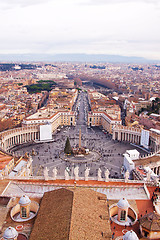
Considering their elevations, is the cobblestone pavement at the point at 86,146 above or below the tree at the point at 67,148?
below

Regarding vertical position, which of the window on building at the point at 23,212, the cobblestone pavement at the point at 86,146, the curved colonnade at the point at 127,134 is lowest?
the cobblestone pavement at the point at 86,146

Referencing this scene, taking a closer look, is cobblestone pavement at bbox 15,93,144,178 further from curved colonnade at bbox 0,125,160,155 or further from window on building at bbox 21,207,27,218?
window on building at bbox 21,207,27,218

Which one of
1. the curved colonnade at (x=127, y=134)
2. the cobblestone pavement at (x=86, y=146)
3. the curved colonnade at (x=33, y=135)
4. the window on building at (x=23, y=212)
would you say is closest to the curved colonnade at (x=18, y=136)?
the curved colonnade at (x=33, y=135)

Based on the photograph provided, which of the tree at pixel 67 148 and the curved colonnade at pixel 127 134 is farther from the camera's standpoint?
the curved colonnade at pixel 127 134

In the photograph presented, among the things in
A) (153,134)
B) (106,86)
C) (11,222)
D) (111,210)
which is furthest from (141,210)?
(106,86)

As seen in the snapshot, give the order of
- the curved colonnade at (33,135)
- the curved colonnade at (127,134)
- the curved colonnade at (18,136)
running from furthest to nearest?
the curved colonnade at (127,134) → the curved colonnade at (33,135) → the curved colonnade at (18,136)

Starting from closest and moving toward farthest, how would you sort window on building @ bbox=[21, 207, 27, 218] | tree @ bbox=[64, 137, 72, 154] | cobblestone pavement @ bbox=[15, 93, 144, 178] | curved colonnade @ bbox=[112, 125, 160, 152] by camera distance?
window on building @ bbox=[21, 207, 27, 218] < cobblestone pavement @ bbox=[15, 93, 144, 178] < tree @ bbox=[64, 137, 72, 154] < curved colonnade @ bbox=[112, 125, 160, 152]

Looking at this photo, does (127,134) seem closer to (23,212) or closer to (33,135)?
(33,135)

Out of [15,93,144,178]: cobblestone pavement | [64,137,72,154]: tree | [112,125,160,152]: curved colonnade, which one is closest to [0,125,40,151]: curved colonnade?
[15,93,144,178]: cobblestone pavement

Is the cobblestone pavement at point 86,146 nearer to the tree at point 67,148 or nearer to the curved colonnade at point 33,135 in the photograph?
the tree at point 67,148

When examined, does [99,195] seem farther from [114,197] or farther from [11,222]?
[11,222]

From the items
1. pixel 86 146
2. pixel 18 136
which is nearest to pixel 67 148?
pixel 86 146
